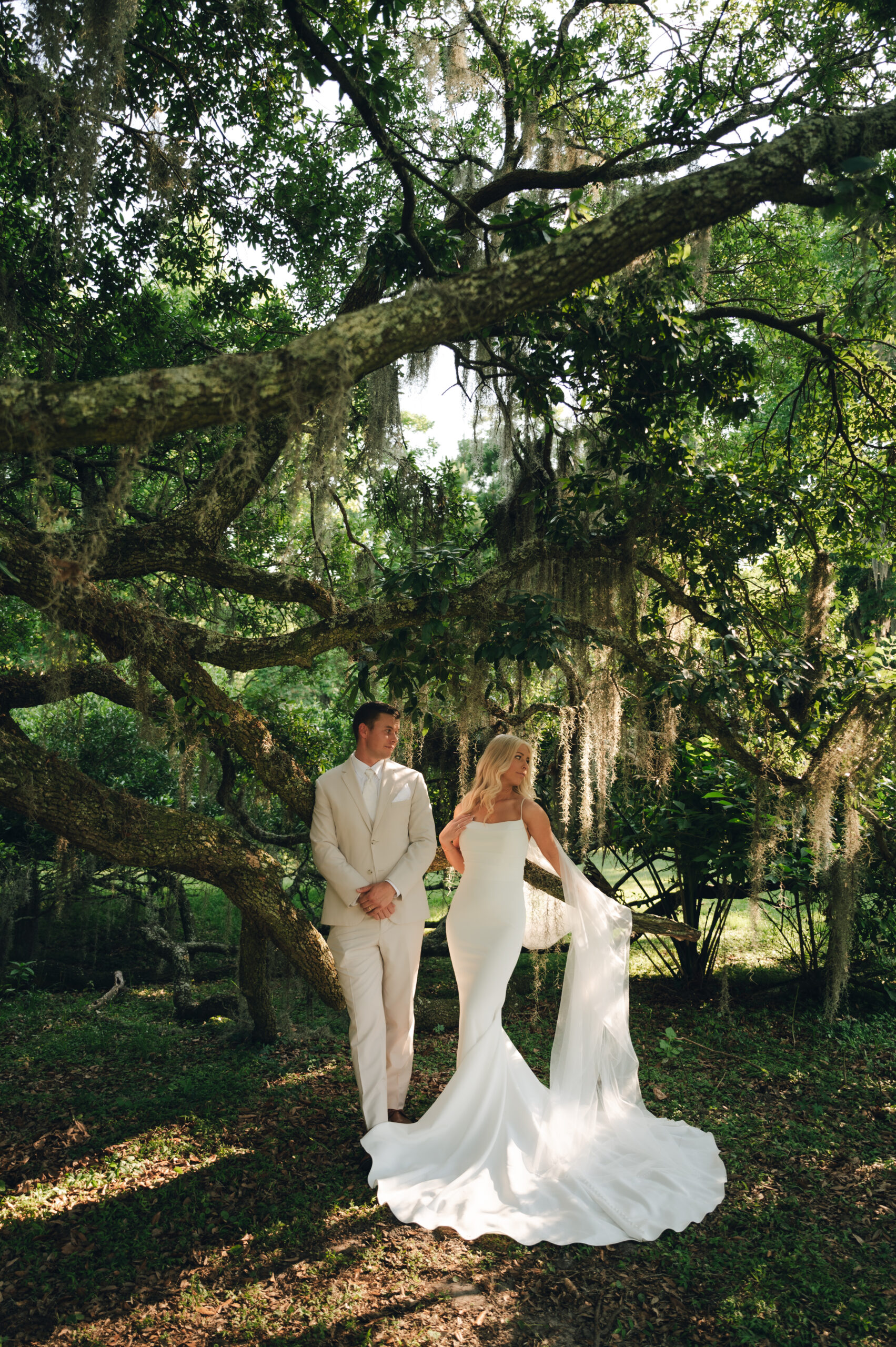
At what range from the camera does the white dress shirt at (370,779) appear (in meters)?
4.41

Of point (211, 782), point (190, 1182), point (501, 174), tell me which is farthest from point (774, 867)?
point (501, 174)

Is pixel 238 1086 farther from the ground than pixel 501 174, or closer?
closer

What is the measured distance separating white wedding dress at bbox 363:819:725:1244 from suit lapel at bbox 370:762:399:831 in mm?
502

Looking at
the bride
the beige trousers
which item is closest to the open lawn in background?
the bride

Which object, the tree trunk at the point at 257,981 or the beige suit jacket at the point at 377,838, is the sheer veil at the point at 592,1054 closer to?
the beige suit jacket at the point at 377,838

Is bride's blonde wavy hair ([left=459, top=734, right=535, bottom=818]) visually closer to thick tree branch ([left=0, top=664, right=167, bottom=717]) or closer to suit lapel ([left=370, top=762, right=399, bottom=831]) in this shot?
suit lapel ([left=370, top=762, right=399, bottom=831])

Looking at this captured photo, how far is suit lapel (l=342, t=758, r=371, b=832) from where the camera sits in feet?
14.3

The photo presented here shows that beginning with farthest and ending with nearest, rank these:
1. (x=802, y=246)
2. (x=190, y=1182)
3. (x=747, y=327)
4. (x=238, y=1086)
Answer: (x=747, y=327)
(x=802, y=246)
(x=238, y=1086)
(x=190, y=1182)

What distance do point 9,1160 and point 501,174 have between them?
6.28 meters

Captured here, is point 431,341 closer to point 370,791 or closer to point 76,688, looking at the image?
point 370,791

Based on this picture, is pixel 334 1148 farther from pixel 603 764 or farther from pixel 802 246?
pixel 802 246

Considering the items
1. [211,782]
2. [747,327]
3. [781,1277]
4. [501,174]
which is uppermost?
[747,327]

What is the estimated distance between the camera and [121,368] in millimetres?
6199

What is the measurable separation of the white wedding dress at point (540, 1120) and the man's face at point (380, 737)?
660 mm
